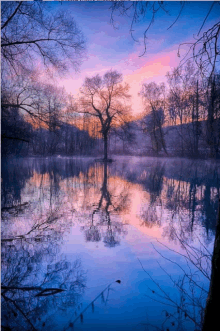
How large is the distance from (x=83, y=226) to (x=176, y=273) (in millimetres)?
2055

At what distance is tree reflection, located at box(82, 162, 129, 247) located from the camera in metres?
3.67

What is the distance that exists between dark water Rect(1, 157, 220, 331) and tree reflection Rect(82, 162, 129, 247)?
2 cm

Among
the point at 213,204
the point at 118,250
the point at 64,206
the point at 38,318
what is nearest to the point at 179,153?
the point at 213,204

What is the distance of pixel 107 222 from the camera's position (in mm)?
4355

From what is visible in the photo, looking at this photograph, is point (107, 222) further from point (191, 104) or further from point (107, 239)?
point (191, 104)

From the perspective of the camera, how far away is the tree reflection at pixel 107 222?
367 centimetres

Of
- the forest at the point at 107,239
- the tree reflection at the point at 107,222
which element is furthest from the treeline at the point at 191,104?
the tree reflection at the point at 107,222

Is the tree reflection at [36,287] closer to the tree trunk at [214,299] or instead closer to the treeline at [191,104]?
the tree trunk at [214,299]

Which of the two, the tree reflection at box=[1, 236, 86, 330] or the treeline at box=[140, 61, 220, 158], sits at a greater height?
the treeline at box=[140, 61, 220, 158]

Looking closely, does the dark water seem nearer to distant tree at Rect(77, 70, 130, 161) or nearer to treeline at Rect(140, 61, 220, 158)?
treeline at Rect(140, 61, 220, 158)

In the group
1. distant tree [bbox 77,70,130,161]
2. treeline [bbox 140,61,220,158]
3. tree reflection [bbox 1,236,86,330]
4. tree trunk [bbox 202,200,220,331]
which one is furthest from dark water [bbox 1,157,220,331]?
distant tree [bbox 77,70,130,161]

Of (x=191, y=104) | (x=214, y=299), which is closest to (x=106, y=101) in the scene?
(x=191, y=104)

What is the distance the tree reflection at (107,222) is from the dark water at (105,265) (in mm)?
20

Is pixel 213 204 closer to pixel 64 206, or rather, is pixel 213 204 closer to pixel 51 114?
pixel 64 206
